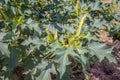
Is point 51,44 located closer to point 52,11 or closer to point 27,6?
point 27,6

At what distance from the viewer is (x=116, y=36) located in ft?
13.5

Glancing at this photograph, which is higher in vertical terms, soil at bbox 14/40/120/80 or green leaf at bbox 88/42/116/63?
green leaf at bbox 88/42/116/63

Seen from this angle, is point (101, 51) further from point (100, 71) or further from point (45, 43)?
point (100, 71)

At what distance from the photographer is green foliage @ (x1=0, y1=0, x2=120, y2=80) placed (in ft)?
7.21

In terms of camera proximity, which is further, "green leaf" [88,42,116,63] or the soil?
the soil

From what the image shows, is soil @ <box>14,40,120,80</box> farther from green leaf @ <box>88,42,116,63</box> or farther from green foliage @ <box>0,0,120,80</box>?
green leaf @ <box>88,42,116,63</box>

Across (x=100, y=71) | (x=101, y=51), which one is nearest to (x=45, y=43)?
(x=101, y=51)

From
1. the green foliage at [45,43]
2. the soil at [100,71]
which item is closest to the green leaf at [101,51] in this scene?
the green foliage at [45,43]

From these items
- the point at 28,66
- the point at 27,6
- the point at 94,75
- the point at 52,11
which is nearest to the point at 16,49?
the point at 28,66

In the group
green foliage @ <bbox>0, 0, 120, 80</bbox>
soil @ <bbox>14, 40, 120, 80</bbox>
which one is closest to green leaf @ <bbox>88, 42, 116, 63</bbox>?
green foliage @ <bbox>0, 0, 120, 80</bbox>

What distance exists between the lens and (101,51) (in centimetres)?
221

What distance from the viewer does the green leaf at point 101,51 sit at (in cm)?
219

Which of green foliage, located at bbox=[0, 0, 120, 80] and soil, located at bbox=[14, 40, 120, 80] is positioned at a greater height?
green foliage, located at bbox=[0, 0, 120, 80]

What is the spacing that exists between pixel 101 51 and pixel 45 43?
44 centimetres
